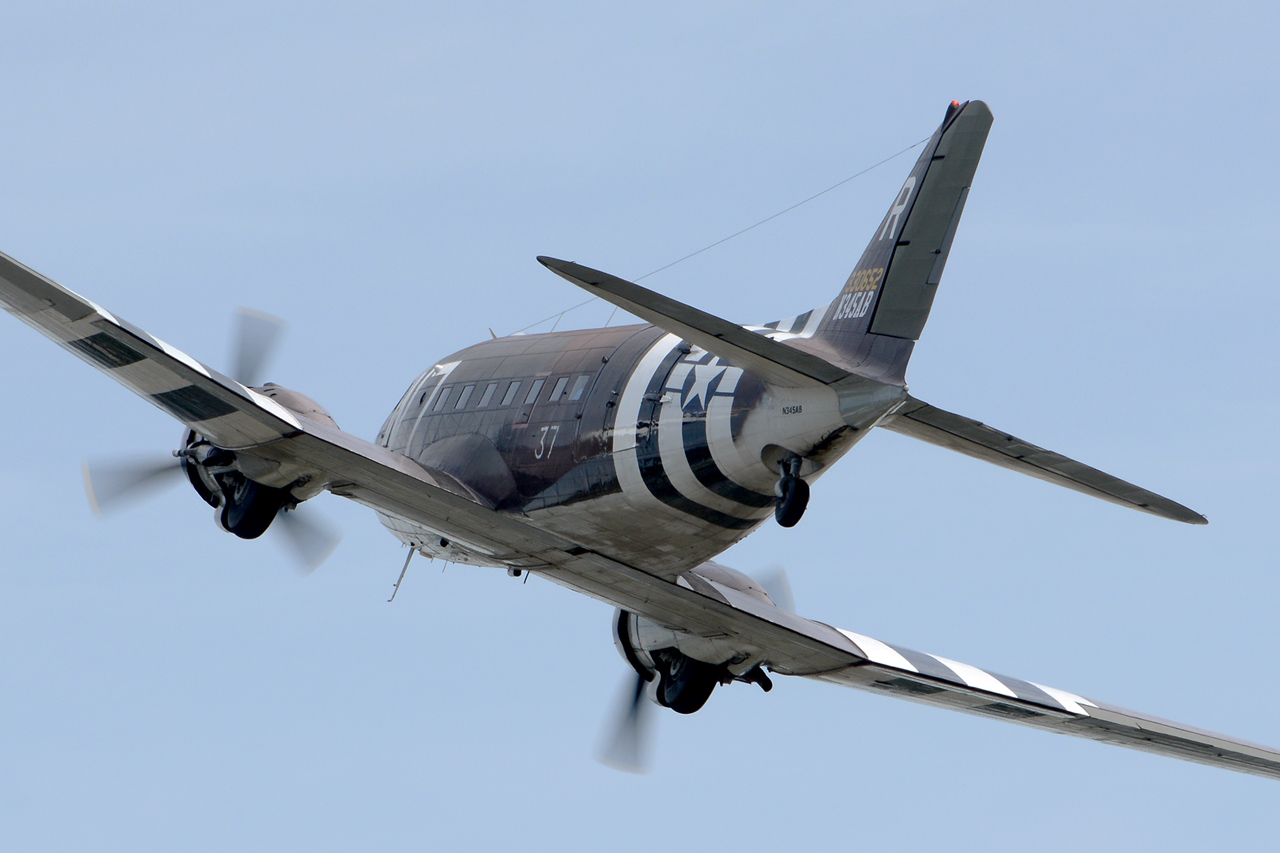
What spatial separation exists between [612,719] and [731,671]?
2970 millimetres

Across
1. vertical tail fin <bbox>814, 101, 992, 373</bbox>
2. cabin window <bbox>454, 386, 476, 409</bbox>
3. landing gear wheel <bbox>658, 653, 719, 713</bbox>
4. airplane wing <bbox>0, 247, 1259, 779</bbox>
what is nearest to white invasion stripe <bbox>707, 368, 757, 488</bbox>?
vertical tail fin <bbox>814, 101, 992, 373</bbox>

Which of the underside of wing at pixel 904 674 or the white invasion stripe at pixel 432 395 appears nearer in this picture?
the underside of wing at pixel 904 674

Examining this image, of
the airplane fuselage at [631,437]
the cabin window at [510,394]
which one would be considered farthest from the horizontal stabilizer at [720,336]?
the cabin window at [510,394]

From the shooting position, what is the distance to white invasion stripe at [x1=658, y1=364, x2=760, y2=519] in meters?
24.2

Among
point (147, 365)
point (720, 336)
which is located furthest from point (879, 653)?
point (147, 365)

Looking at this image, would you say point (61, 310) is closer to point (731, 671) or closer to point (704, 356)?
point (704, 356)

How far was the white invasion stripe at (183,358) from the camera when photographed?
2358 centimetres

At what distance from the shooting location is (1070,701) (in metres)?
31.8

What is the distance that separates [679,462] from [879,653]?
26.5 feet

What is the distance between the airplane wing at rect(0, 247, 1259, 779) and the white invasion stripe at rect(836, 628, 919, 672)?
0.04m

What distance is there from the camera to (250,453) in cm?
2556

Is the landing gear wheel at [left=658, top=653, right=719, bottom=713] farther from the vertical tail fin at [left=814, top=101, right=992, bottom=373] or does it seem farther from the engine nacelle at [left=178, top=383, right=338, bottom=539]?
the vertical tail fin at [left=814, top=101, right=992, bottom=373]

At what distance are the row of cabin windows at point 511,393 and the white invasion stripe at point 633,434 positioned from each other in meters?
1.19

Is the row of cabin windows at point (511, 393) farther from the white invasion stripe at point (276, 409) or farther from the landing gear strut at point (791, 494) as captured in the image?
the landing gear strut at point (791, 494)
